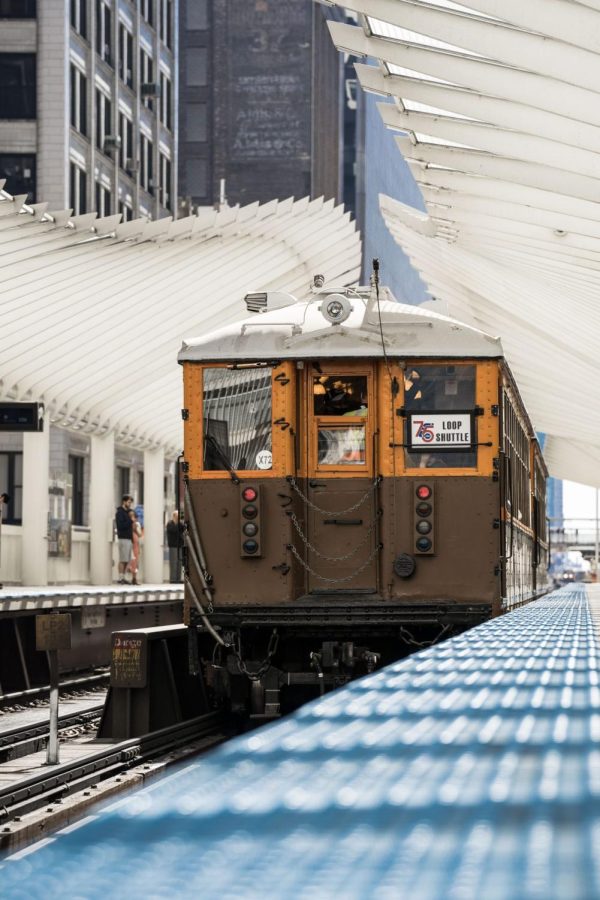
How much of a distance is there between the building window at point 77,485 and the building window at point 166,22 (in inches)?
930

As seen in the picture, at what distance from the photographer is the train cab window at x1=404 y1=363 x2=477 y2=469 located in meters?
13.3

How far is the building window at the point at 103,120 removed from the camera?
54.7 m

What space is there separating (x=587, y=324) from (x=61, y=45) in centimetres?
2654

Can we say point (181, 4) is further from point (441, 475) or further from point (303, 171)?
point (441, 475)

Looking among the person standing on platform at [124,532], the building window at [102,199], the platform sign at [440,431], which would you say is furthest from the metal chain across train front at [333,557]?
the building window at [102,199]

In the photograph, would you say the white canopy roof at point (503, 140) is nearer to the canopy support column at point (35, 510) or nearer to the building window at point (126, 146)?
the canopy support column at point (35, 510)

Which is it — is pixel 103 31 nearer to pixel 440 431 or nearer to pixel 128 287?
pixel 128 287

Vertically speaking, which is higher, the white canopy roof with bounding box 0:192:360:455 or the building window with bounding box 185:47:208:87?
the building window with bounding box 185:47:208:87

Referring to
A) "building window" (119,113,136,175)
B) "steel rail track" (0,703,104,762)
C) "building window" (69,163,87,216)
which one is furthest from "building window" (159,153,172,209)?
"steel rail track" (0,703,104,762)

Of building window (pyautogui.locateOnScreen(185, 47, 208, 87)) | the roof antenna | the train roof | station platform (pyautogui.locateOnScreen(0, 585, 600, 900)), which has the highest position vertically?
building window (pyautogui.locateOnScreen(185, 47, 208, 87))

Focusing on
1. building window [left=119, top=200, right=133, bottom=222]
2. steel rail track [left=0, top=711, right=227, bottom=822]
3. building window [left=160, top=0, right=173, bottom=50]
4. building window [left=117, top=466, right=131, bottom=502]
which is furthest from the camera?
building window [left=160, top=0, right=173, bottom=50]

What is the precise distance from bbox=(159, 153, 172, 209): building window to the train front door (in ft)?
174

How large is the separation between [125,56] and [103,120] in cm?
494

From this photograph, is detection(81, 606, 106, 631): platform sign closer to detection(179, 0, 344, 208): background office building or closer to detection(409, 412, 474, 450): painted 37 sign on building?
detection(409, 412, 474, 450): painted 37 sign on building
